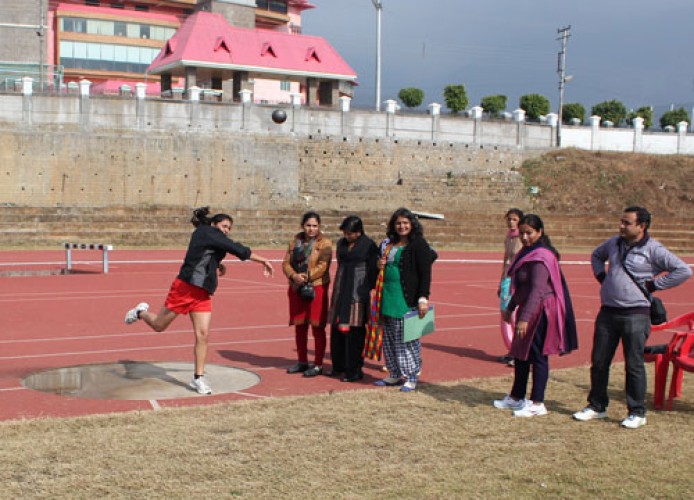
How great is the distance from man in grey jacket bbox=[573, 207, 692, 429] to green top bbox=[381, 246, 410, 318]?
76.6 inches

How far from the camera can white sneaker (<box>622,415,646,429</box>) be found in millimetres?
7152

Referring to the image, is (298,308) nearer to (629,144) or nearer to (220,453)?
(220,453)

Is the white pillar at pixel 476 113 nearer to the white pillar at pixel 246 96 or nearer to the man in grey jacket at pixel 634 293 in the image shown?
the white pillar at pixel 246 96

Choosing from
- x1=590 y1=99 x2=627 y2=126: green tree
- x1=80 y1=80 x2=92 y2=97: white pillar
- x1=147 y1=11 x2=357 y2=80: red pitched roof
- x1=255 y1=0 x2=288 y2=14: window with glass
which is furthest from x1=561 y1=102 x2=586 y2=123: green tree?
x1=80 y1=80 x2=92 y2=97: white pillar

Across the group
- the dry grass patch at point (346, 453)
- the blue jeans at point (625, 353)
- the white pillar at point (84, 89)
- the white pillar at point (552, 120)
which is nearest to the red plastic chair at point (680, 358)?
the dry grass patch at point (346, 453)

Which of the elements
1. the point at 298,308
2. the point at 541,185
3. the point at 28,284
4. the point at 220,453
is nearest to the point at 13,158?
the point at 28,284

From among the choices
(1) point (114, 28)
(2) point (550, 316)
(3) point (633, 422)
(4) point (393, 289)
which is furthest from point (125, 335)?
(1) point (114, 28)

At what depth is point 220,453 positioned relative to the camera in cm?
613

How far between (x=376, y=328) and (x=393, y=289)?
1.78 ft

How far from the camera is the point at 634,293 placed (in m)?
7.23

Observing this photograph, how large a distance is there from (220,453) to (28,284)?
13687mm

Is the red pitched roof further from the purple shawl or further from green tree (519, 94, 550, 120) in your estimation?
the purple shawl

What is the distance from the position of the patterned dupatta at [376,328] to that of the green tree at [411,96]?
62.8 m

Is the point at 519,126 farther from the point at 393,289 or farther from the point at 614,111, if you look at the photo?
the point at 393,289
